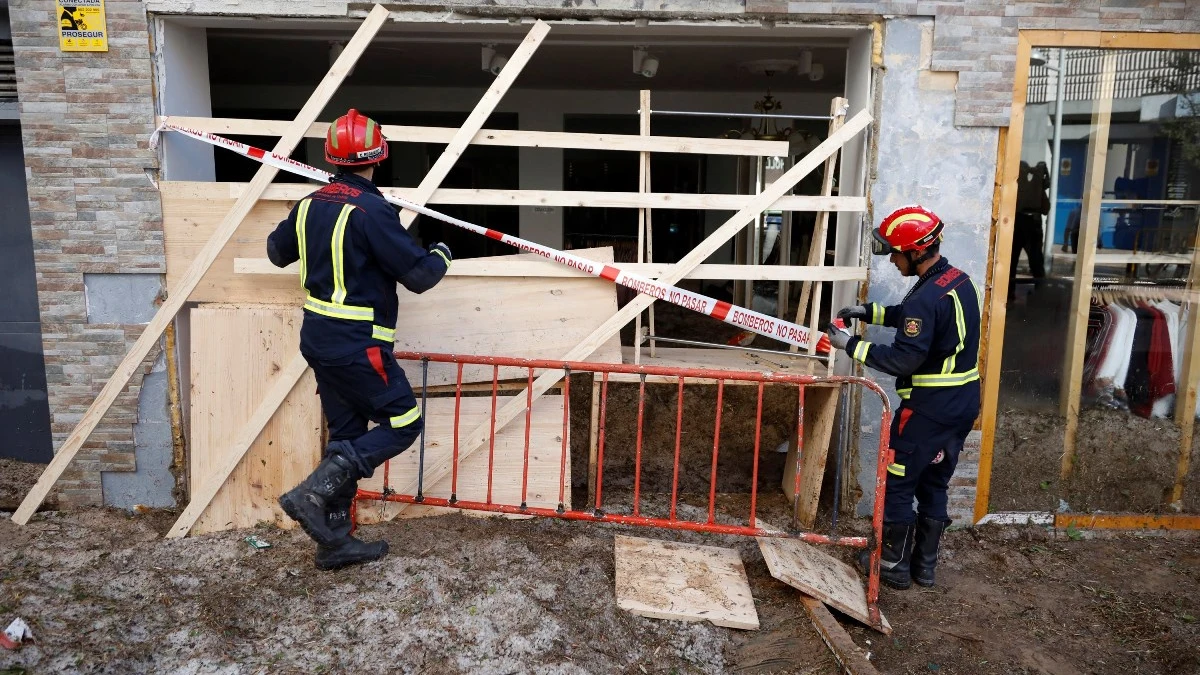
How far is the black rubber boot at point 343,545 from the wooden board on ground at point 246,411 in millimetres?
719

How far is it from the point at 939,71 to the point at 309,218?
3675 mm

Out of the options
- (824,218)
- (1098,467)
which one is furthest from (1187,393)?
(824,218)

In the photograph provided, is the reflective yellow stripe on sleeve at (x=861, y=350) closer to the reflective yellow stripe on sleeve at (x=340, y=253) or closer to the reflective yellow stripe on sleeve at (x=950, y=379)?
the reflective yellow stripe on sleeve at (x=950, y=379)

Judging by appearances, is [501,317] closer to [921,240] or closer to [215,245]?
[215,245]

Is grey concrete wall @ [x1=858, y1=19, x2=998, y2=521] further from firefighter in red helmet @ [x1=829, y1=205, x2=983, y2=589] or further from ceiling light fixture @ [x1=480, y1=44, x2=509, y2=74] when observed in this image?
ceiling light fixture @ [x1=480, y1=44, x2=509, y2=74]

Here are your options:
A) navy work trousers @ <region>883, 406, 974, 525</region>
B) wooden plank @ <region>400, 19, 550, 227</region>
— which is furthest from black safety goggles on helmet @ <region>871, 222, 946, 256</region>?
wooden plank @ <region>400, 19, 550, 227</region>

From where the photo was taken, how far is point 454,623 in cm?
369

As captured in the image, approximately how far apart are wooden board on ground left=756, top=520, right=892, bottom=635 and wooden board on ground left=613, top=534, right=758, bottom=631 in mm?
195

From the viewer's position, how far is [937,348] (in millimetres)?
4203

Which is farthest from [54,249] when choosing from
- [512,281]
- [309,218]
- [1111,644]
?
[1111,644]

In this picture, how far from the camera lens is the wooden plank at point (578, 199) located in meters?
4.63

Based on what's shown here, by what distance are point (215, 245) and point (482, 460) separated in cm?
194

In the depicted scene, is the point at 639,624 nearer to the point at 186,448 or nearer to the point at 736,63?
the point at 186,448

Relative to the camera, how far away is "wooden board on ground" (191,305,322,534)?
4625mm
